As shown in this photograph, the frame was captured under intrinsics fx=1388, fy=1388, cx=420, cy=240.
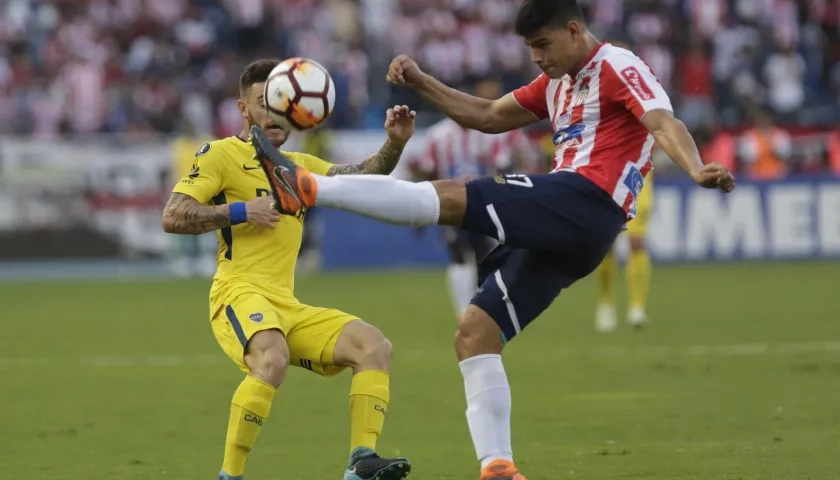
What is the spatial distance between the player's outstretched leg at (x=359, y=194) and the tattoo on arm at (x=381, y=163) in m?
1.20

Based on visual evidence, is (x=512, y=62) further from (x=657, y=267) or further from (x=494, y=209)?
(x=494, y=209)

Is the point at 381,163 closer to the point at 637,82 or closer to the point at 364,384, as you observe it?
the point at 364,384

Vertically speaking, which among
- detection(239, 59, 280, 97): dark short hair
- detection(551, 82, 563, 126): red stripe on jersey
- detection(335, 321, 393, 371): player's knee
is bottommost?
detection(335, 321, 393, 371): player's knee

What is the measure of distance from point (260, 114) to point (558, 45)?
1.52m

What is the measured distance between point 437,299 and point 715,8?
42.8 feet

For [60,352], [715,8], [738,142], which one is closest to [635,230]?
[60,352]

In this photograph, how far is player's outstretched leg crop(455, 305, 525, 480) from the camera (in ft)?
20.5

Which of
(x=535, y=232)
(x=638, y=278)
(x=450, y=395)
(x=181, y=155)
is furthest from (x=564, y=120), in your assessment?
(x=181, y=155)

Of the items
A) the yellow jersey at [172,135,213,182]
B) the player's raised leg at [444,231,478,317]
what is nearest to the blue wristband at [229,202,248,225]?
the player's raised leg at [444,231,478,317]

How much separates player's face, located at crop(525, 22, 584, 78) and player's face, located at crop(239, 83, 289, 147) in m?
1.30

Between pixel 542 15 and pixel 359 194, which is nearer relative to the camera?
pixel 359 194

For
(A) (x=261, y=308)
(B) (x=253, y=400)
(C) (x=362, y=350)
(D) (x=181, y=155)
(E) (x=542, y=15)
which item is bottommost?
(B) (x=253, y=400)

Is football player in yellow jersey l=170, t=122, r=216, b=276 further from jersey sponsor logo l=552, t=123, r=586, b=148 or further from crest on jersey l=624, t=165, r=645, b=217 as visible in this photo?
crest on jersey l=624, t=165, r=645, b=217

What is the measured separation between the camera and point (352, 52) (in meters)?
27.7
